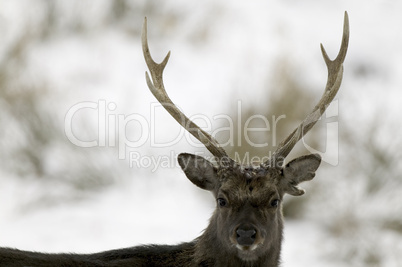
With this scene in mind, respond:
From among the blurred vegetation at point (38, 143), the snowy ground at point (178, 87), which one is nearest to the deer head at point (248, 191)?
the snowy ground at point (178, 87)

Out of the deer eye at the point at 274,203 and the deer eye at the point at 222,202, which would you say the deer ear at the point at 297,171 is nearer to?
the deer eye at the point at 274,203

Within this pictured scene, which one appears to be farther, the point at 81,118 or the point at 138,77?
the point at 138,77

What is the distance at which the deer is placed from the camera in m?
5.93

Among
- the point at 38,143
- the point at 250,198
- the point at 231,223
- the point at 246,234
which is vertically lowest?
the point at 246,234

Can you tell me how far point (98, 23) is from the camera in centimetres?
1602

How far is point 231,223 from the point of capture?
19.5 ft

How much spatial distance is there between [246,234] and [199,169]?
2.96 feet

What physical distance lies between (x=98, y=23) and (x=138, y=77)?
1.74m

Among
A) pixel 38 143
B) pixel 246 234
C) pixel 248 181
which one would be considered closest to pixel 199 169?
pixel 248 181

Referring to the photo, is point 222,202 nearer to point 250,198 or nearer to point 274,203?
point 250,198

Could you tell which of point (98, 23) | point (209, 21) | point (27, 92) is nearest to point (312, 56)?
point (209, 21)

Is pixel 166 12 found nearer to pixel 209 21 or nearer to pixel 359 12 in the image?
pixel 209 21

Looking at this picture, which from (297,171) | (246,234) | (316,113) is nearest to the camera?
(246,234)

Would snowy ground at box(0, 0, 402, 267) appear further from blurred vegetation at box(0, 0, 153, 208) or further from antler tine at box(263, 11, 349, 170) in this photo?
antler tine at box(263, 11, 349, 170)
